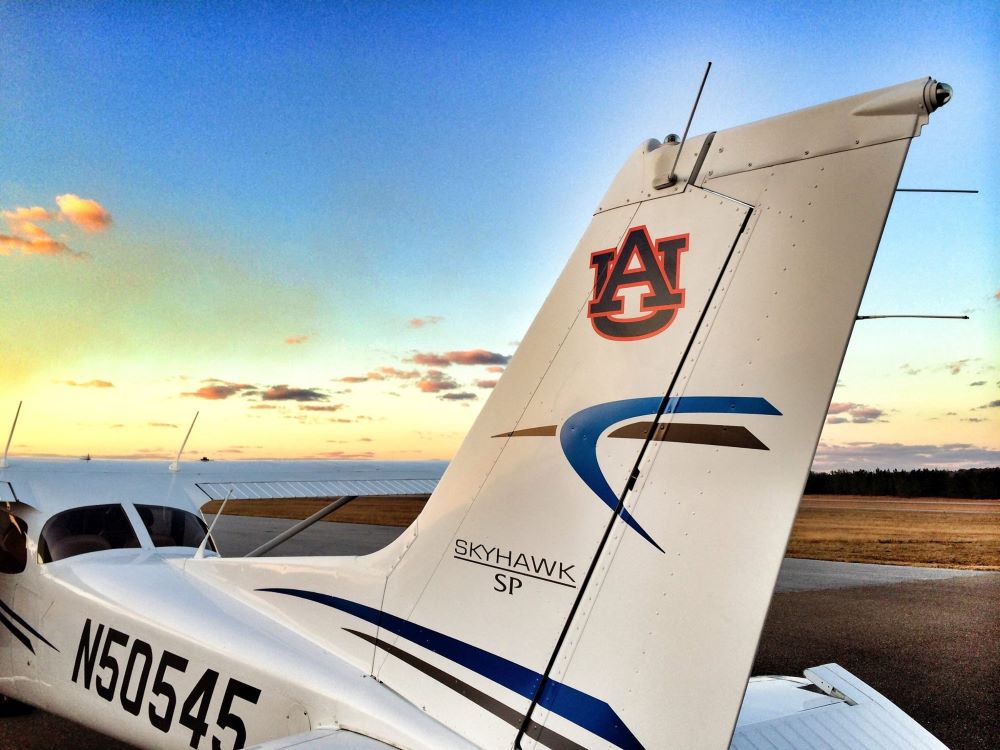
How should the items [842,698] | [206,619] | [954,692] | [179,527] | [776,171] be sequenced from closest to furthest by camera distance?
1. [776,171]
2. [206,619]
3. [842,698]
4. [179,527]
5. [954,692]

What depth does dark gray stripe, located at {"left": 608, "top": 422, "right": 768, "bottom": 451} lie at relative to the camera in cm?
219

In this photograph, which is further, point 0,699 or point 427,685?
point 0,699

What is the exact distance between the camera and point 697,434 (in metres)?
2.31

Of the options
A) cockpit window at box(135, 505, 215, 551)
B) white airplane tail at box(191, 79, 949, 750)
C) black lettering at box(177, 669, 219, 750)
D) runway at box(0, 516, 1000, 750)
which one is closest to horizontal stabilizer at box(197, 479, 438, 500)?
cockpit window at box(135, 505, 215, 551)

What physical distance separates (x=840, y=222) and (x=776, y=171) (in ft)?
1.09

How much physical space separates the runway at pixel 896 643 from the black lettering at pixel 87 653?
1848 millimetres

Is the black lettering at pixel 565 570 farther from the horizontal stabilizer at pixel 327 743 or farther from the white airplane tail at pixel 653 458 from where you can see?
the horizontal stabilizer at pixel 327 743

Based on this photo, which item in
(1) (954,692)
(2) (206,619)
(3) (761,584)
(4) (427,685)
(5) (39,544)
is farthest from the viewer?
(1) (954,692)

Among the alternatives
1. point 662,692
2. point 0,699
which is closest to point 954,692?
point 662,692

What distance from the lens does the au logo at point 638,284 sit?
2.53 m

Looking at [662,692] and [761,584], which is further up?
[761,584]

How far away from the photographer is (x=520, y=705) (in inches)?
95.3

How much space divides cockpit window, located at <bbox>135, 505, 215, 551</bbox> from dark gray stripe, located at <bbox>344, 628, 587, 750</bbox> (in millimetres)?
3157

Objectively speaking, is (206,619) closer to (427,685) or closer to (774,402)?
(427,685)
